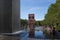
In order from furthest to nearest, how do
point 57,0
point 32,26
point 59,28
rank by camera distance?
point 59,28, point 57,0, point 32,26

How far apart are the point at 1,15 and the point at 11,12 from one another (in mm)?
1662

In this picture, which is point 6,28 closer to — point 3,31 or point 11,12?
point 3,31

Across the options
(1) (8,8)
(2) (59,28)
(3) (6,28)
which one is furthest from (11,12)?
(2) (59,28)

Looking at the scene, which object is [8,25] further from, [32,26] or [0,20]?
[32,26]

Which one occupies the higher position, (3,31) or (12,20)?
(12,20)

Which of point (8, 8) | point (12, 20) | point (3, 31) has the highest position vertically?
point (8, 8)

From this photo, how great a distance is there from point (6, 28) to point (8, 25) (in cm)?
54

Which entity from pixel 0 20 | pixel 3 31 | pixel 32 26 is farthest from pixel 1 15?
pixel 32 26

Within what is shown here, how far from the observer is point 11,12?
976 inches

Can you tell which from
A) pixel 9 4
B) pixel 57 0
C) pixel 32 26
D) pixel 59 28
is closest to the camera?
pixel 32 26

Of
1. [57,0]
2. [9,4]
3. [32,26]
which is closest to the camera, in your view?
[32,26]

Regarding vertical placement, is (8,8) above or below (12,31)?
above

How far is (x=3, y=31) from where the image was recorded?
24938 millimetres

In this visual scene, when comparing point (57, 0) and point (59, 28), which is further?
point (59, 28)
